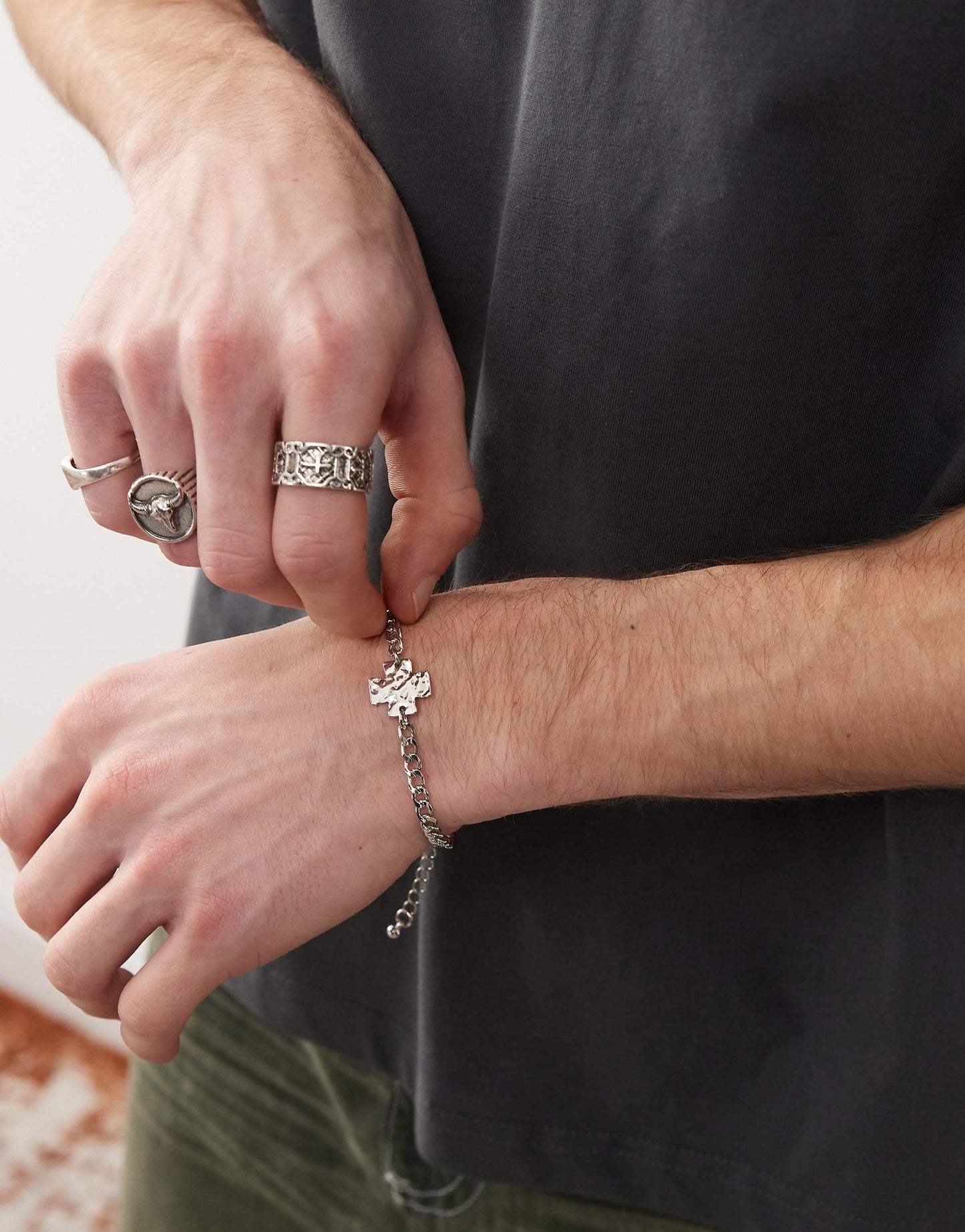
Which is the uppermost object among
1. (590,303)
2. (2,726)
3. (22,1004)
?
(590,303)

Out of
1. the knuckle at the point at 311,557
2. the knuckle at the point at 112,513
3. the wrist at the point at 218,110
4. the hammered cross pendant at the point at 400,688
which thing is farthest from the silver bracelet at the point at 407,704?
the wrist at the point at 218,110

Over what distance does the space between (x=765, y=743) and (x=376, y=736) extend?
0.90ft

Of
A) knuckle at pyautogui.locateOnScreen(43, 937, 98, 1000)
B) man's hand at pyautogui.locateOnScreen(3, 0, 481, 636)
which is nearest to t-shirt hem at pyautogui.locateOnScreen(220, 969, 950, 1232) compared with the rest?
knuckle at pyautogui.locateOnScreen(43, 937, 98, 1000)

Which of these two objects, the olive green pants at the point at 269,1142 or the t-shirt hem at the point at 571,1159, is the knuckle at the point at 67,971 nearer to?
the t-shirt hem at the point at 571,1159

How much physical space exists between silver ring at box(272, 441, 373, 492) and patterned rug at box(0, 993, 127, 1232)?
1990mm

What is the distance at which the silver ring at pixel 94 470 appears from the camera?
26.6 inches

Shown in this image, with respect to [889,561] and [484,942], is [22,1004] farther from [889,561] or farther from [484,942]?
[889,561]

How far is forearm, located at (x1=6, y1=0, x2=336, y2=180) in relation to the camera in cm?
77

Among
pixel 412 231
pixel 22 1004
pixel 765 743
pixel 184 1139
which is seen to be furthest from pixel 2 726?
pixel 765 743

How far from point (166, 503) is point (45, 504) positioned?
5.44ft

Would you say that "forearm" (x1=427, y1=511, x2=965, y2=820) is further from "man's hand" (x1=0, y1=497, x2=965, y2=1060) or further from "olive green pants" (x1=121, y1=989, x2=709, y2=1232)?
"olive green pants" (x1=121, y1=989, x2=709, y2=1232)

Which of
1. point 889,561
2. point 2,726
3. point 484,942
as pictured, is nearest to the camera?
point 889,561

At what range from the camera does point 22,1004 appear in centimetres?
248

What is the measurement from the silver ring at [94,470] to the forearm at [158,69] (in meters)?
0.25
